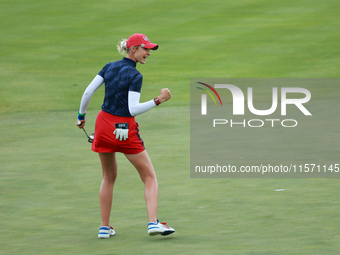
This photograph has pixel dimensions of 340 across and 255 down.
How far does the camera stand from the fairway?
7.22m

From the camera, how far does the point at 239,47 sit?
23.7 metres

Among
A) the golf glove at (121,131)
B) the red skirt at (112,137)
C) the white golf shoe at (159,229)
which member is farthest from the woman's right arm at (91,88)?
the white golf shoe at (159,229)

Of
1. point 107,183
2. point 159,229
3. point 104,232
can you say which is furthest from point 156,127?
point 159,229

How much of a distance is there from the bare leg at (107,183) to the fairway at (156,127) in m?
0.26

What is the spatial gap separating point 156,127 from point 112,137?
7.30 m

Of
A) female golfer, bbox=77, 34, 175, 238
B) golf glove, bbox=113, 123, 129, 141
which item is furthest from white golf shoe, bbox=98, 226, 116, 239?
golf glove, bbox=113, 123, 129, 141

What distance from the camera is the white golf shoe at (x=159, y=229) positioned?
696 cm

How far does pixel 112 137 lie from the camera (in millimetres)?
7102

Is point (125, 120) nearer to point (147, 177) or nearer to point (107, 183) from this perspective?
point (147, 177)

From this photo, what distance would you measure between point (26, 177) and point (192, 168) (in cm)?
232

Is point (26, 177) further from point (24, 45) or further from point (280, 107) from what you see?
point (24, 45)

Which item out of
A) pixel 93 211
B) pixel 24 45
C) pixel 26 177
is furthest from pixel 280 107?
pixel 24 45

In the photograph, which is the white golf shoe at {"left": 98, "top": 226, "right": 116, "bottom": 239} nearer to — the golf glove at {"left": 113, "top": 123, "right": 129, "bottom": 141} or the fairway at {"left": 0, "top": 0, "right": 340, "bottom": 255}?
the fairway at {"left": 0, "top": 0, "right": 340, "bottom": 255}

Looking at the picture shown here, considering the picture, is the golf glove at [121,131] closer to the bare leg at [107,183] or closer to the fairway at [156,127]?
the bare leg at [107,183]
